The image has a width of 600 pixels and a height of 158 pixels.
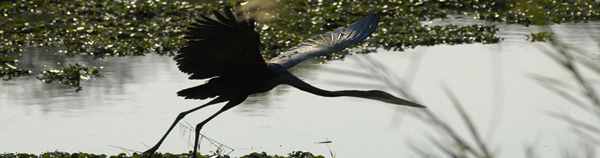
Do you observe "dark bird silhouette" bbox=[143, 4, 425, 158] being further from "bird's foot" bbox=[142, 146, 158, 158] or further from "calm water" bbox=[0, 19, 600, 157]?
"calm water" bbox=[0, 19, 600, 157]

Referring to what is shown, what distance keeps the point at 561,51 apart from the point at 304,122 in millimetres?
5940

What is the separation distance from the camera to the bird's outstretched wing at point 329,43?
19.9 ft

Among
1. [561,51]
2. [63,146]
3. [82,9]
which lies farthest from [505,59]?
[561,51]

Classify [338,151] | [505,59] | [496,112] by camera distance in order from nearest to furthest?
1. [338,151]
2. [496,112]
3. [505,59]

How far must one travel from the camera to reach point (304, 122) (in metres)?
7.70

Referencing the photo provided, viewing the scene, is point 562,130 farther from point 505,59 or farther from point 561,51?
point 561,51

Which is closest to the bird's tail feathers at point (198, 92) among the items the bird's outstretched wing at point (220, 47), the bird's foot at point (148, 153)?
the bird's outstretched wing at point (220, 47)

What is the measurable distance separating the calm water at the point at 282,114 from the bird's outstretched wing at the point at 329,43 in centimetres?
51

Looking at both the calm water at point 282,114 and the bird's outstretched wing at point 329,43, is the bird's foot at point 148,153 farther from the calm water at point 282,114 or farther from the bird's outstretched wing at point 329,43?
the bird's outstretched wing at point 329,43

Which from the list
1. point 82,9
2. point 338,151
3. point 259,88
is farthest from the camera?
point 82,9

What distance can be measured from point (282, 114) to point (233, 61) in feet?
9.31

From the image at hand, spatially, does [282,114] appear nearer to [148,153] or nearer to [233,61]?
[148,153]

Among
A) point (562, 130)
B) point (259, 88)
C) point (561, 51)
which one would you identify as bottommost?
point (562, 130)

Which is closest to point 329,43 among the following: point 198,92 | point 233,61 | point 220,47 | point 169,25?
point 198,92
